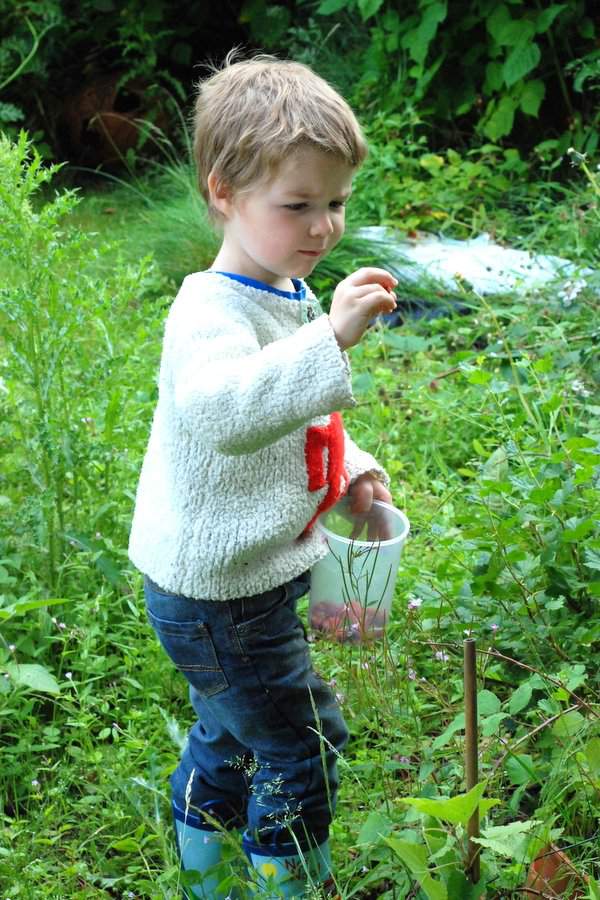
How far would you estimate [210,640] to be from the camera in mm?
1820

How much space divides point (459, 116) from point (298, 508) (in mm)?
4581

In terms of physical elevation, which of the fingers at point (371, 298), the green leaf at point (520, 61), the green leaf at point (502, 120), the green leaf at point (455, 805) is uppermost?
the fingers at point (371, 298)

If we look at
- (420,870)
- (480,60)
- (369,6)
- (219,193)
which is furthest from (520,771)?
(480,60)

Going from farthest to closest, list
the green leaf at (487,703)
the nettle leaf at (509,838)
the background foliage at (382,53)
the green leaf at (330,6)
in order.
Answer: the green leaf at (330,6)
the background foliage at (382,53)
the green leaf at (487,703)
the nettle leaf at (509,838)

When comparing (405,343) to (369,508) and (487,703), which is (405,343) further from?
(487,703)

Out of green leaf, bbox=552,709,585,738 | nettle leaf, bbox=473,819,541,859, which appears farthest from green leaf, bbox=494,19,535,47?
nettle leaf, bbox=473,819,541,859

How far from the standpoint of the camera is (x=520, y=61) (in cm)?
521

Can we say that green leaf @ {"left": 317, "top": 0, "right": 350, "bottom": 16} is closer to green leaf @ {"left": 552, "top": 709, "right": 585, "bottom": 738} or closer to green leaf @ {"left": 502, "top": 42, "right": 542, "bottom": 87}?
green leaf @ {"left": 502, "top": 42, "right": 542, "bottom": 87}

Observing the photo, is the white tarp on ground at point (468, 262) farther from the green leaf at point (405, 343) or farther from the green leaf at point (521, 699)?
the green leaf at point (521, 699)

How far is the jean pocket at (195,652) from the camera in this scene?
1.82 m

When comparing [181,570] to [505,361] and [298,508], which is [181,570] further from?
[505,361]

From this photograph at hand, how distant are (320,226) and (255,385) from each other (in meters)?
0.33

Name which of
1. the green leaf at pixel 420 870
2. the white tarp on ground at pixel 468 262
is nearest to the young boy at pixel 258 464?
the green leaf at pixel 420 870

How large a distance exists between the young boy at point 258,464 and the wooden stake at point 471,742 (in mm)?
268
